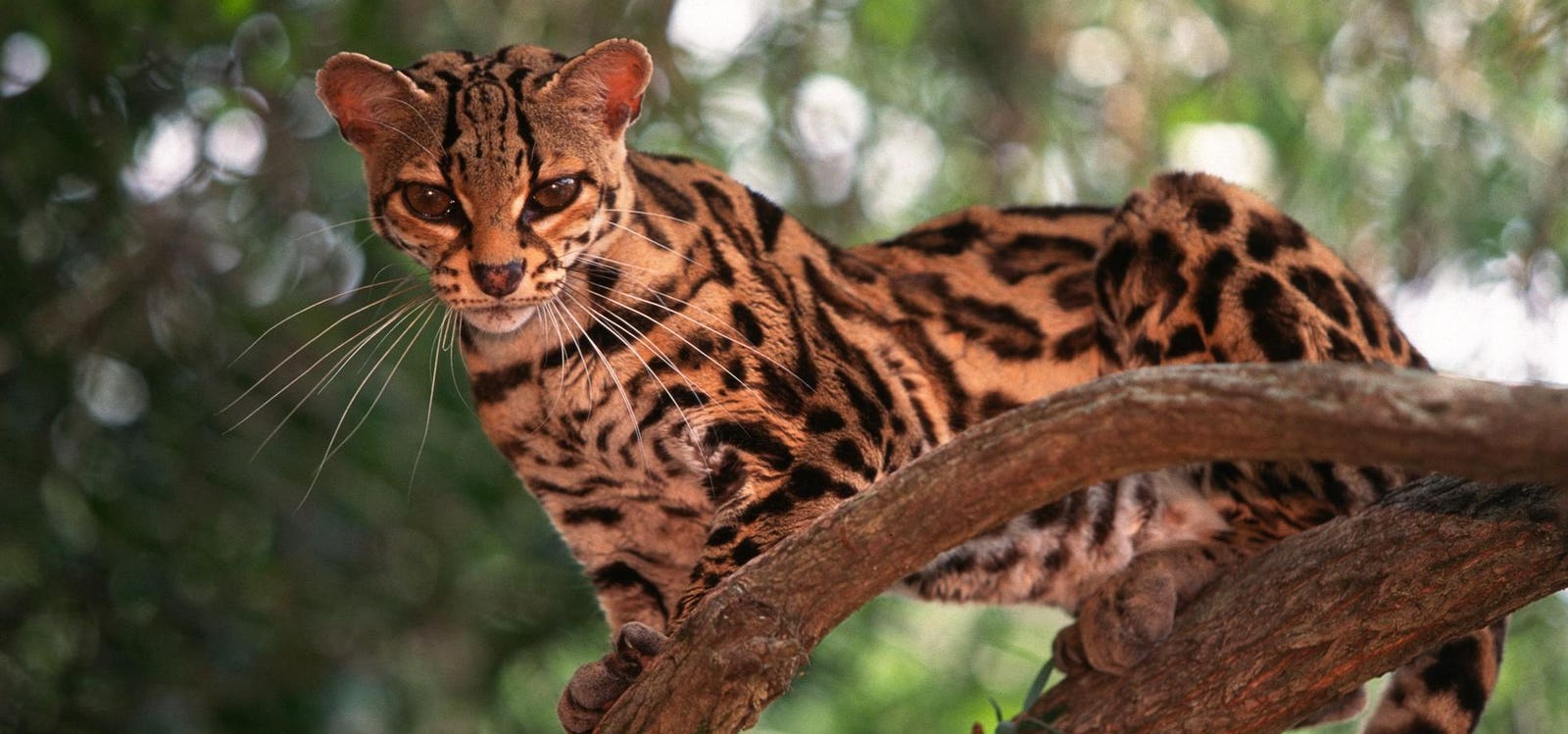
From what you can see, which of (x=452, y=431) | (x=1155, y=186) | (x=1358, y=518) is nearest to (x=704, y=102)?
(x=452, y=431)

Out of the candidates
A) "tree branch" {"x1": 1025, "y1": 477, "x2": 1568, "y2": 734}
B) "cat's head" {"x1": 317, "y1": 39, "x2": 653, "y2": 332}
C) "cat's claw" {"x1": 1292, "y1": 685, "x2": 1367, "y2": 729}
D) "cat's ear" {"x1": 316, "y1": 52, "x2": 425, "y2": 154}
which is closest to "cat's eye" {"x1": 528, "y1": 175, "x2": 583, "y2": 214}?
"cat's head" {"x1": 317, "y1": 39, "x2": 653, "y2": 332}

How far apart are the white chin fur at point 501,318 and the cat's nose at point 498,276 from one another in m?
0.12

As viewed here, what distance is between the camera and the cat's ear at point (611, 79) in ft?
13.2

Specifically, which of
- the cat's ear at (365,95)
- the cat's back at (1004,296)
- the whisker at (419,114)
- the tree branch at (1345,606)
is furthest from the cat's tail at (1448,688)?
the cat's ear at (365,95)

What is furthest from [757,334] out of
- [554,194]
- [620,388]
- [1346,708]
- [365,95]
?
[1346,708]

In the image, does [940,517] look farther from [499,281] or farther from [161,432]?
[161,432]

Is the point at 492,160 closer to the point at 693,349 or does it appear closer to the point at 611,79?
the point at 611,79

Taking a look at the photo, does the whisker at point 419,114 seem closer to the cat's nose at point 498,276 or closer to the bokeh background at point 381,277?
the cat's nose at point 498,276

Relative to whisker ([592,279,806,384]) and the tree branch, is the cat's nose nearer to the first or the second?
whisker ([592,279,806,384])

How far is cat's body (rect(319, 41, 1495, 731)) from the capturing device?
12.8 feet

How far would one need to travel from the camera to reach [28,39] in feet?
22.0

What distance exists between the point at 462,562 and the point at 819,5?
3.55 metres

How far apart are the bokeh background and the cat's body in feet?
5.79

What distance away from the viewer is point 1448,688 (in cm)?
422
